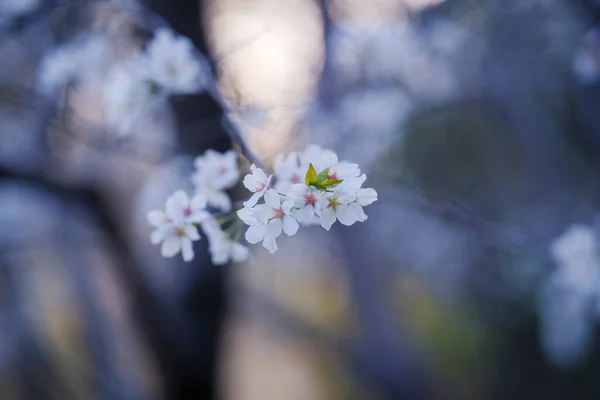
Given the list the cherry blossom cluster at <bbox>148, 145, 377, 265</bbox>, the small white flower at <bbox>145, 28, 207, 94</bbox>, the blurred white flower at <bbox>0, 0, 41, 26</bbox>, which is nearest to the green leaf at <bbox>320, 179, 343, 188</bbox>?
the cherry blossom cluster at <bbox>148, 145, 377, 265</bbox>

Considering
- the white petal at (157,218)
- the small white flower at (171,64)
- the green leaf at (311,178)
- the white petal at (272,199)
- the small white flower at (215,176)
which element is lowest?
the white petal at (272,199)

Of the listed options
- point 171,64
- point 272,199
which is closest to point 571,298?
point 171,64

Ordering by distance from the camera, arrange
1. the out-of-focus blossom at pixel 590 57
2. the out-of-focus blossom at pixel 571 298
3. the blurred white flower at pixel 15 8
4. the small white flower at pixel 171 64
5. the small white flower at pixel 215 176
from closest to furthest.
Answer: the small white flower at pixel 215 176 < the small white flower at pixel 171 64 < the out-of-focus blossom at pixel 571 298 < the blurred white flower at pixel 15 8 < the out-of-focus blossom at pixel 590 57

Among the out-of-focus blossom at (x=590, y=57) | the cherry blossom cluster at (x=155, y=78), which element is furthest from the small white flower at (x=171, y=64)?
the out-of-focus blossom at (x=590, y=57)

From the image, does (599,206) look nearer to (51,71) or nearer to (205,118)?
(205,118)

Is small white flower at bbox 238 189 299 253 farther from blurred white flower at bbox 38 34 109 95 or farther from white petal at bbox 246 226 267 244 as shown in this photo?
blurred white flower at bbox 38 34 109 95

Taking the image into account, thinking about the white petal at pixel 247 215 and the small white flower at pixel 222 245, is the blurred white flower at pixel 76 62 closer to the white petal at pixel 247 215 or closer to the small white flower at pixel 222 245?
the small white flower at pixel 222 245

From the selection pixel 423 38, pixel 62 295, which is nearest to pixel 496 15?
pixel 423 38
